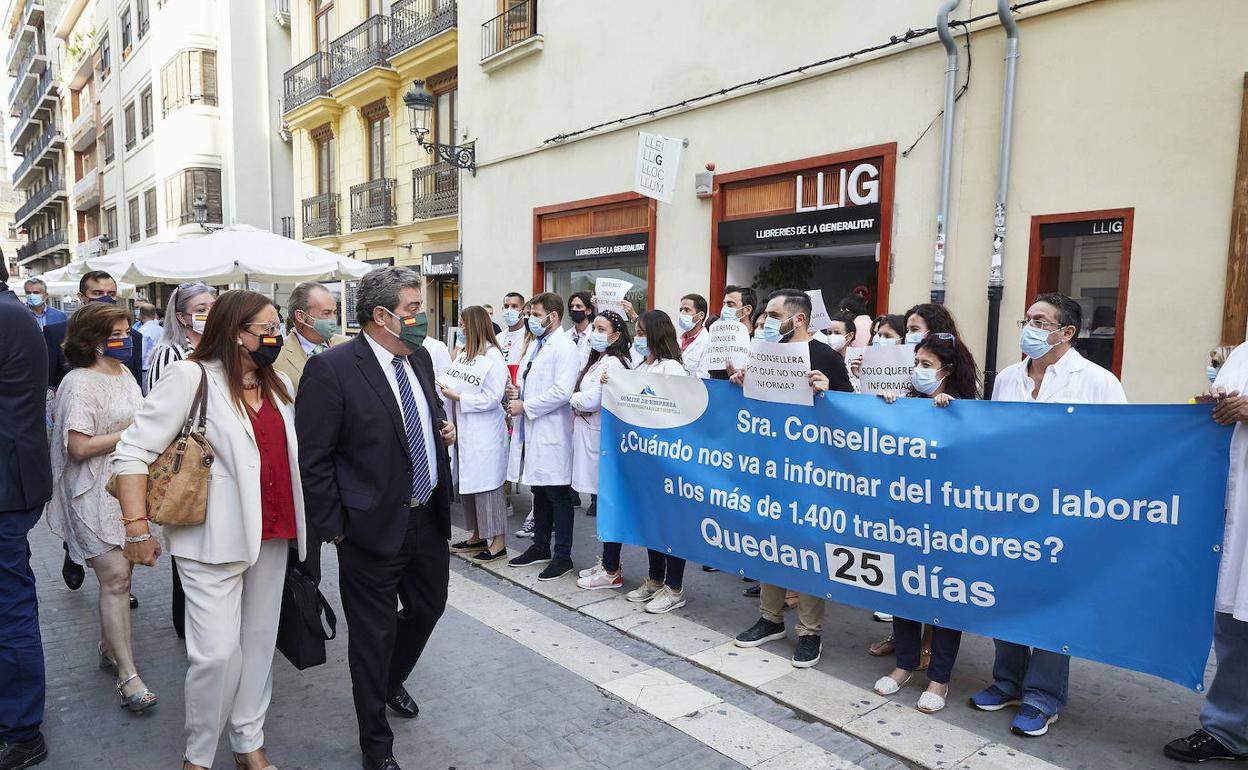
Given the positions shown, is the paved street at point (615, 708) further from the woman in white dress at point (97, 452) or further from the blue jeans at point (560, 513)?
the blue jeans at point (560, 513)

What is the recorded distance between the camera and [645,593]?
5.38 metres

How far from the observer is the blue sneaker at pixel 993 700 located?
387 centimetres

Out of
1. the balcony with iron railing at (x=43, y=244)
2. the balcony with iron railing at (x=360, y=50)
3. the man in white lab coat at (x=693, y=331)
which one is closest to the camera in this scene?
the man in white lab coat at (x=693, y=331)

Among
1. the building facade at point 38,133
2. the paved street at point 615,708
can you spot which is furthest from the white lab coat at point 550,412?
the building facade at point 38,133

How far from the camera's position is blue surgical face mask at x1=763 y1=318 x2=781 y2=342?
177 inches

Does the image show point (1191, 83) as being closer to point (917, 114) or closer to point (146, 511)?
point (917, 114)

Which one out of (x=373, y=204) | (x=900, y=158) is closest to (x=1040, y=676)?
(x=900, y=158)

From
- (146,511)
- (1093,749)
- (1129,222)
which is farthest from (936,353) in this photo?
(1129,222)

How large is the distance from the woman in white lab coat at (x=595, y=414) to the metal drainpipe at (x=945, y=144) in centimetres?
380

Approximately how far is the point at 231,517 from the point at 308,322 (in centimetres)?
184

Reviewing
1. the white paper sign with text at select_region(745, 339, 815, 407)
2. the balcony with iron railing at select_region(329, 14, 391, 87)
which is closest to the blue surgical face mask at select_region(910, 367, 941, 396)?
the white paper sign with text at select_region(745, 339, 815, 407)

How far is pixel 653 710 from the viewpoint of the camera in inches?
153

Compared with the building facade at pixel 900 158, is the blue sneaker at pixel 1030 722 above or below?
below

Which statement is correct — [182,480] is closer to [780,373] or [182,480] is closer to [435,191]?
[780,373]
